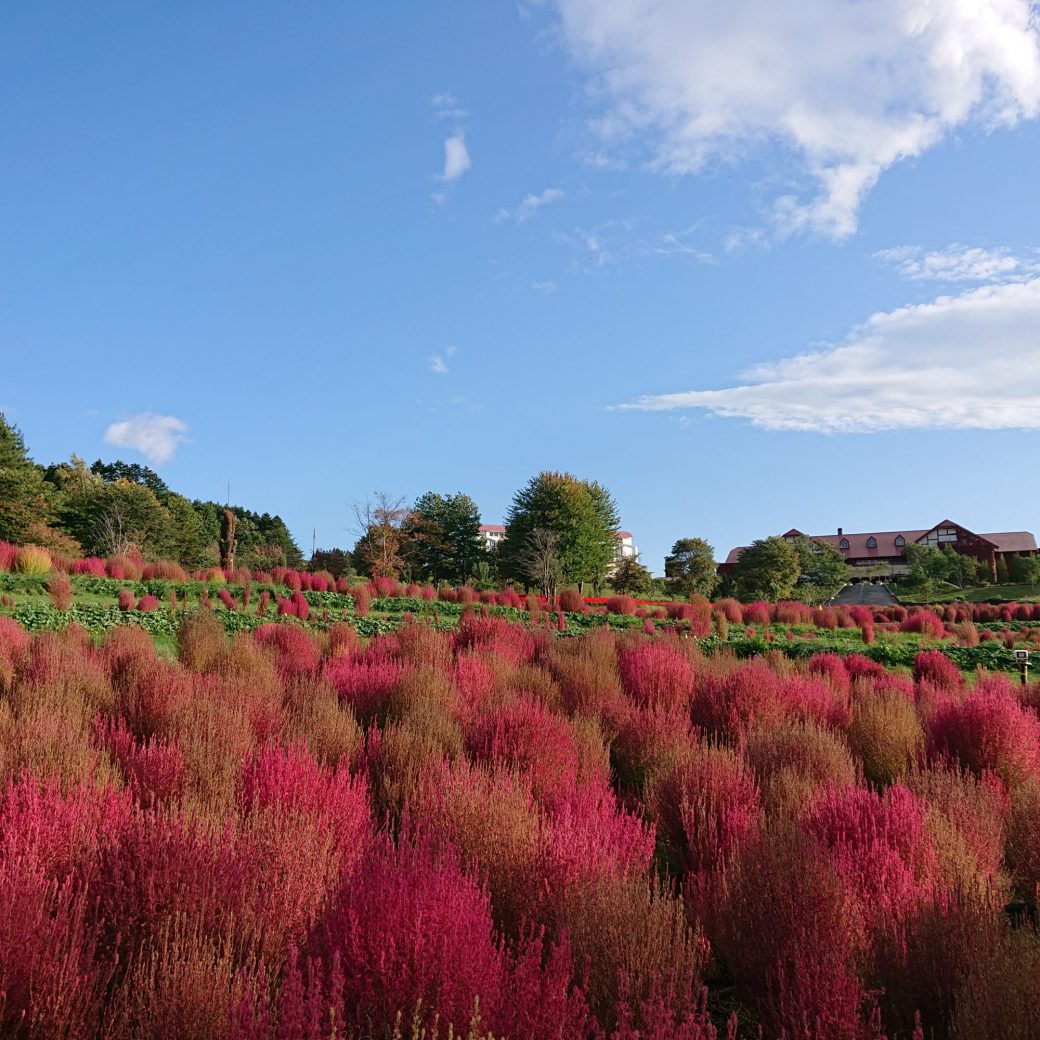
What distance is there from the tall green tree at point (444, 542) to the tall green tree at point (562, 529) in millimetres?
5107

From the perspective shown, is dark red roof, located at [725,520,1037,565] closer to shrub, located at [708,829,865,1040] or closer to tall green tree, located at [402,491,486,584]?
tall green tree, located at [402,491,486,584]

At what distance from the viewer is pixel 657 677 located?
9.55 m

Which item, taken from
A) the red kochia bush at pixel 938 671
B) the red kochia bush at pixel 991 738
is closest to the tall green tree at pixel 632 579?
the red kochia bush at pixel 938 671

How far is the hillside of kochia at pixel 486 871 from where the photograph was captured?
107 inches

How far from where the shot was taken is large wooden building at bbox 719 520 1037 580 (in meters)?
82.8

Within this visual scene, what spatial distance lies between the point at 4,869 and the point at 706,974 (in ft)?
10.3

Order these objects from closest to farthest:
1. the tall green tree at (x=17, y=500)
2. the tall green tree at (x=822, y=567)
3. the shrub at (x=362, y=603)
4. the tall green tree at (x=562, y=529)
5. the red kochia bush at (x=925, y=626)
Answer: the shrub at (x=362, y=603)
the red kochia bush at (x=925, y=626)
the tall green tree at (x=17, y=500)
the tall green tree at (x=562, y=529)
the tall green tree at (x=822, y=567)

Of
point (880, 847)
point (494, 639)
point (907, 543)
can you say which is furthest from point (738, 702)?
point (907, 543)

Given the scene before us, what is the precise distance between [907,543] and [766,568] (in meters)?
35.4

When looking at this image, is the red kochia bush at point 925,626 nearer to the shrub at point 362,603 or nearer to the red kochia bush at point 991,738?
the shrub at point 362,603

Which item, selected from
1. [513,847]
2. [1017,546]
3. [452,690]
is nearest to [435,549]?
[452,690]

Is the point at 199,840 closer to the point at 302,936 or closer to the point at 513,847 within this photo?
the point at 302,936

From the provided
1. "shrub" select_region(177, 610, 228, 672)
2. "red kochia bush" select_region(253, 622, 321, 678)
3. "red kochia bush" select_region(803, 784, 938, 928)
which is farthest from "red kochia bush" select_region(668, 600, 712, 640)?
"red kochia bush" select_region(803, 784, 938, 928)

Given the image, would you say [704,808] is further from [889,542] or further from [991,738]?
[889,542]
